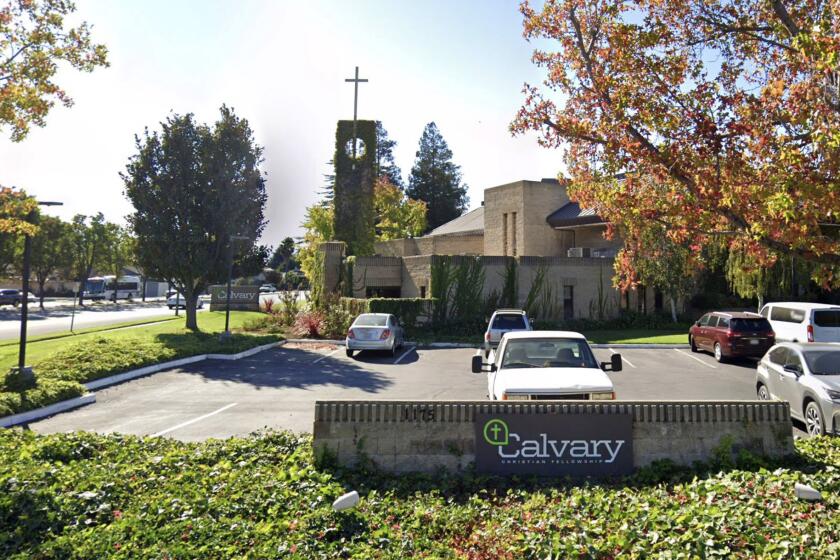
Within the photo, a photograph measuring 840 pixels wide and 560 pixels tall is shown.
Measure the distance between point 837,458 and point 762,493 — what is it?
6.26ft

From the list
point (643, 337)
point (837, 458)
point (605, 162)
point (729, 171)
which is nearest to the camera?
point (837, 458)

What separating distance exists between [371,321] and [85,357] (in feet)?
32.1

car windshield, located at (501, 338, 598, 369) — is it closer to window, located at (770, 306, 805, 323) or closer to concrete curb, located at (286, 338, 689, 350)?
window, located at (770, 306, 805, 323)

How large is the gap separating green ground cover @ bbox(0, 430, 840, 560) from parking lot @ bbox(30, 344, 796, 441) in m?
3.59

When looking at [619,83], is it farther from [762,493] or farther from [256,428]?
[256,428]

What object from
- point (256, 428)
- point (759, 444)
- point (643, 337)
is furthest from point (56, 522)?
point (643, 337)

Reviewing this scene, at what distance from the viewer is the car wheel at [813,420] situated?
29.6 feet

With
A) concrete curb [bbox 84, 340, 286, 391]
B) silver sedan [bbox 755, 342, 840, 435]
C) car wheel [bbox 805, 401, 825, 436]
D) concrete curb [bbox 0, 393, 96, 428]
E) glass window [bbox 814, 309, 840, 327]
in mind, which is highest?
glass window [bbox 814, 309, 840, 327]

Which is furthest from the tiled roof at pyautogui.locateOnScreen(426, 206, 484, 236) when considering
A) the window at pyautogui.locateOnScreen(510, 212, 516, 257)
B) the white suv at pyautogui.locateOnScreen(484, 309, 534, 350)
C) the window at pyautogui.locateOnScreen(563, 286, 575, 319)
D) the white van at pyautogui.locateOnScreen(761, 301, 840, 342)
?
the white van at pyautogui.locateOnScreen(761, 301, 840, 342)

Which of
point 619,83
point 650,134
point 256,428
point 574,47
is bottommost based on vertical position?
point 256,428

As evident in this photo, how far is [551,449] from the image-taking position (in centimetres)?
689

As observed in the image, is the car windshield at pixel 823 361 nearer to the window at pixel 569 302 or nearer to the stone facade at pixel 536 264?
the stone facade at pixel 536 264

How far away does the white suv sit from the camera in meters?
19.5

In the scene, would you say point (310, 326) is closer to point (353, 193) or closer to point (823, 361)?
point (353, 193)
